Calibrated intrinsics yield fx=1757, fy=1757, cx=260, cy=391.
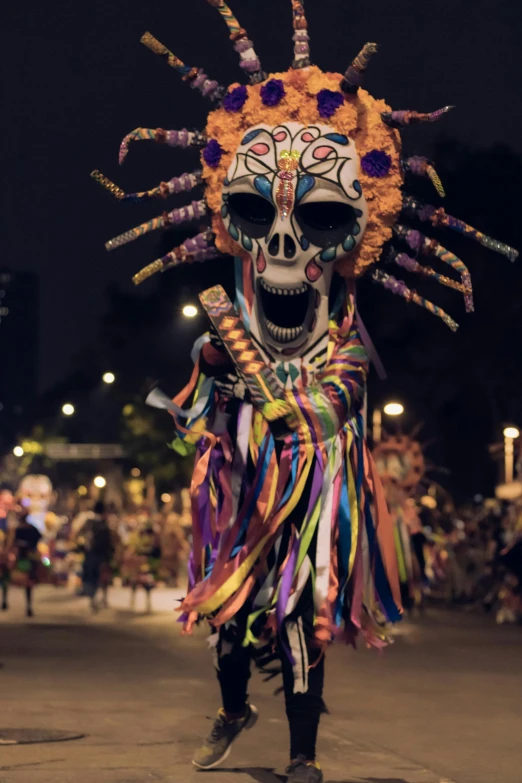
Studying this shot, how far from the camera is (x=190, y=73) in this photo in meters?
7.91

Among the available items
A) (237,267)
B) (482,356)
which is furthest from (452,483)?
(237,267)

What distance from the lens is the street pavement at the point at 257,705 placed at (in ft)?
25.4

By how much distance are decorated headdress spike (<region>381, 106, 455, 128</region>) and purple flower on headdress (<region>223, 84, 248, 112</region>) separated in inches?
24.8

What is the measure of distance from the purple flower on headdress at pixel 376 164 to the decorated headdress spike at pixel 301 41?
22.7 inches

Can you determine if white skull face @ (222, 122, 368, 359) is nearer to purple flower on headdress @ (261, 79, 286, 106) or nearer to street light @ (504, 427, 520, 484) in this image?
purple flower on headdress @ (261, 79, 286, 106)

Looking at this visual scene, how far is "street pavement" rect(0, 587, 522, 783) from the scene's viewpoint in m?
7.75

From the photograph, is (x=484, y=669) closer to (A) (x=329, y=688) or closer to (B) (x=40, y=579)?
(A) (x=329, y=688)

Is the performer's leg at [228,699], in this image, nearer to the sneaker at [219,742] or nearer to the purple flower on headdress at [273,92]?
the sneaker at [219,742]

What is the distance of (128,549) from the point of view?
2580 cm

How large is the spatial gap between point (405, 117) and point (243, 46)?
0.84m

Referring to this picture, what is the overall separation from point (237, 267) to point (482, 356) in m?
29.1

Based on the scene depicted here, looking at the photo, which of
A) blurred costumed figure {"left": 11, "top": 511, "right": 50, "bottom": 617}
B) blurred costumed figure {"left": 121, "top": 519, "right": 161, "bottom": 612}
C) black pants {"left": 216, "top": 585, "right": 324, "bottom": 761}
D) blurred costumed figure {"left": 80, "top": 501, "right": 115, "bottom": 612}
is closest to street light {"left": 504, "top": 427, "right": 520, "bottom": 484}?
blurred costumed figure {"left": 121, "top": 519, "right": 161, "bottom": 612}

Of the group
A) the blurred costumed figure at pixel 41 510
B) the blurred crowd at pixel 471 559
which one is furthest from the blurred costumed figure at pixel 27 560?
the blurred costumed figure at pixel 41 510

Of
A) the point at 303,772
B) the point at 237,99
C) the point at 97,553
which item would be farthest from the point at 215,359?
the point at 97,553
